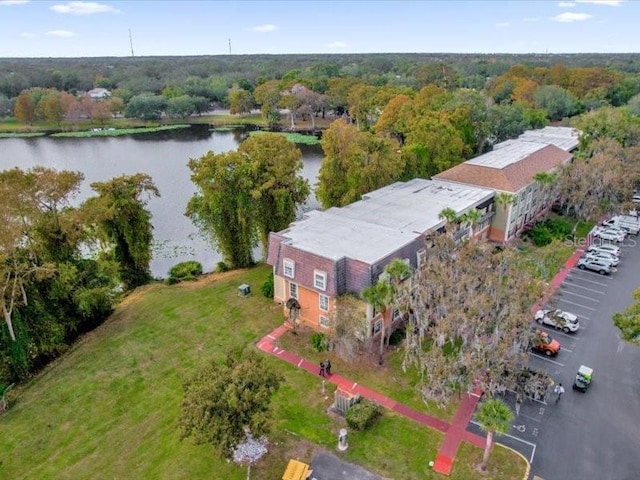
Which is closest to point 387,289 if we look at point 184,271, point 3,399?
point 3,399

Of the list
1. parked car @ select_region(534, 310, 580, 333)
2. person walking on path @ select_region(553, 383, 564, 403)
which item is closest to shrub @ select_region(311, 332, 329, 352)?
person walking on path @ select_region(553, 383, 564, 403)

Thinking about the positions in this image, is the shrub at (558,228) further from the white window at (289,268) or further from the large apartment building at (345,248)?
the white window at (289,268)

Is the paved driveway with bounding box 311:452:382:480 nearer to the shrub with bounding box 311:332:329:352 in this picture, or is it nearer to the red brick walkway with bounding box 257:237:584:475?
the red brick walkway with bounding box 257:237:584:475

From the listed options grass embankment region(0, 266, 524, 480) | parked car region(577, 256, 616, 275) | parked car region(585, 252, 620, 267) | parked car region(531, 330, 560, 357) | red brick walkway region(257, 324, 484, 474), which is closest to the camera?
grass embankment region(0, 266, 524, 480)

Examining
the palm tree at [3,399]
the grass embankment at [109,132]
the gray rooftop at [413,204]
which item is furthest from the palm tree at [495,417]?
the grass embankment at [109,132]

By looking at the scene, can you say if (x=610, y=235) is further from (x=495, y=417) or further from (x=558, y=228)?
(x=495, y=417)

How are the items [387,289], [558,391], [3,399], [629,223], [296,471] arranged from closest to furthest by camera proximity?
[296,471] → [558,391] → [387,289] → [3,399] → [629,223]
